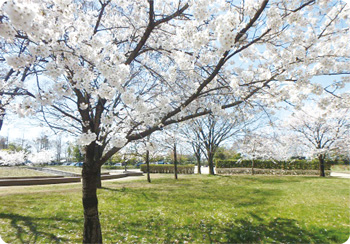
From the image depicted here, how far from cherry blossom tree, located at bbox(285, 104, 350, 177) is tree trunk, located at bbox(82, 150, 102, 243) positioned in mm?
16505

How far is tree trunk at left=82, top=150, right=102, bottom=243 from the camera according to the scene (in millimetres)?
3600

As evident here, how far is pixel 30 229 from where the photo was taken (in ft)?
15.1

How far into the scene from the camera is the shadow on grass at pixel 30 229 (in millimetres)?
4107

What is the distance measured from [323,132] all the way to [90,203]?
19.7 metres

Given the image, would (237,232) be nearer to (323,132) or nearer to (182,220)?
(182,220)

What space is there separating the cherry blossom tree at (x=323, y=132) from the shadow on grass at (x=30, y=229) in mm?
16982

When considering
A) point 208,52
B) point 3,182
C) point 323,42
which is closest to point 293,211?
point 323,42

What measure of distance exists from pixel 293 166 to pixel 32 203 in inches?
875

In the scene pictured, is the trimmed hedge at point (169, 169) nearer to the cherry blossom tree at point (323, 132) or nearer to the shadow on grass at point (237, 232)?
the cherry blossom tree at point (323, 132)

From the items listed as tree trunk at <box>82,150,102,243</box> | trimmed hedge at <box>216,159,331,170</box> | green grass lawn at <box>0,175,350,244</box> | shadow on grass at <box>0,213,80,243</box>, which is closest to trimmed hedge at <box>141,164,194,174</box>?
trimmed hedge at <box>216,159,331,170</box>

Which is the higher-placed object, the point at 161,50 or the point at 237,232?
the point at 161,50

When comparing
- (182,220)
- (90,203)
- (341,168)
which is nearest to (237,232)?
(182,220)

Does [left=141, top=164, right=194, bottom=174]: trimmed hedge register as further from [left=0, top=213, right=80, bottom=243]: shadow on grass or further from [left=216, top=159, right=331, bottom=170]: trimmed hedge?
[left=0, top=213, right=80, bottom=243]: shadow on grass

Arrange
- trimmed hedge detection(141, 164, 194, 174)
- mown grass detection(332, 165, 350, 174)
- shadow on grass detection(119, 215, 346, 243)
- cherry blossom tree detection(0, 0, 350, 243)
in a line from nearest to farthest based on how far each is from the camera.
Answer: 1. cherry blossom tree detection(0, 0, 350, 243)
2. shadow on grass detection(119, 215, 346, 243)
3. trimmed hedge detection(141, 164, 194, 174)
4. mown grass detection(332, 165, 350, 174)
